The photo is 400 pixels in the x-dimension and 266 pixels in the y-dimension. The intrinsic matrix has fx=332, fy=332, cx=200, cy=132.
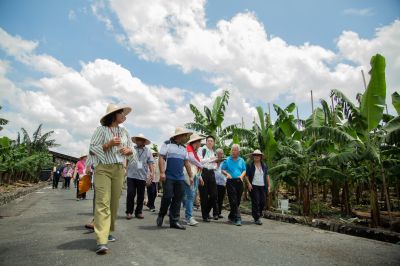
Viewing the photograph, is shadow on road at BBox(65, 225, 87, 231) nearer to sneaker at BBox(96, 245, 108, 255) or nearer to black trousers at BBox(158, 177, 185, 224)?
black trousers at BBox(158, 177, 185, 224)

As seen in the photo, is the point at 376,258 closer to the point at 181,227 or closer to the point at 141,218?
the point at 181,227

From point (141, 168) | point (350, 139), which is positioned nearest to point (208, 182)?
point (141, 168)

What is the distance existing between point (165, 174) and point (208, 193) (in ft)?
7.30

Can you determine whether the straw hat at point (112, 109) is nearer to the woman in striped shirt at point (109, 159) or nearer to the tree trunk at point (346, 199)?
the woman in striped shirt at point (109, 159)

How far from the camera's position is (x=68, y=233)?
5.62 metres

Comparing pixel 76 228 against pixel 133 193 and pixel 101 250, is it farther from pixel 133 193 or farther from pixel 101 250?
pixel 101 250

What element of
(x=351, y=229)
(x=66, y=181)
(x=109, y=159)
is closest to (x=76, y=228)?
(x=109, y=159)

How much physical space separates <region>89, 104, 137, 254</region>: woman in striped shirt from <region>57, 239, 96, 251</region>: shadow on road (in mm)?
300

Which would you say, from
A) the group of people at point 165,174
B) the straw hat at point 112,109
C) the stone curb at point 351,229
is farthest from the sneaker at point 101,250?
the stone curb at point 351,229

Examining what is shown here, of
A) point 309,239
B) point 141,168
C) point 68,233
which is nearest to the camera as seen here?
point 68,233

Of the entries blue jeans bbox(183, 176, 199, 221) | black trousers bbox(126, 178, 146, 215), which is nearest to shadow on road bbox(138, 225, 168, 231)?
blue jeans bbox(183, 176, 199, 221)

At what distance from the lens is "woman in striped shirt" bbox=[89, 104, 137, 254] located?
→ 4547mm

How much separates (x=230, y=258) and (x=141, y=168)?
13.4ft

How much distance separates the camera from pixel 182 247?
4.81m
